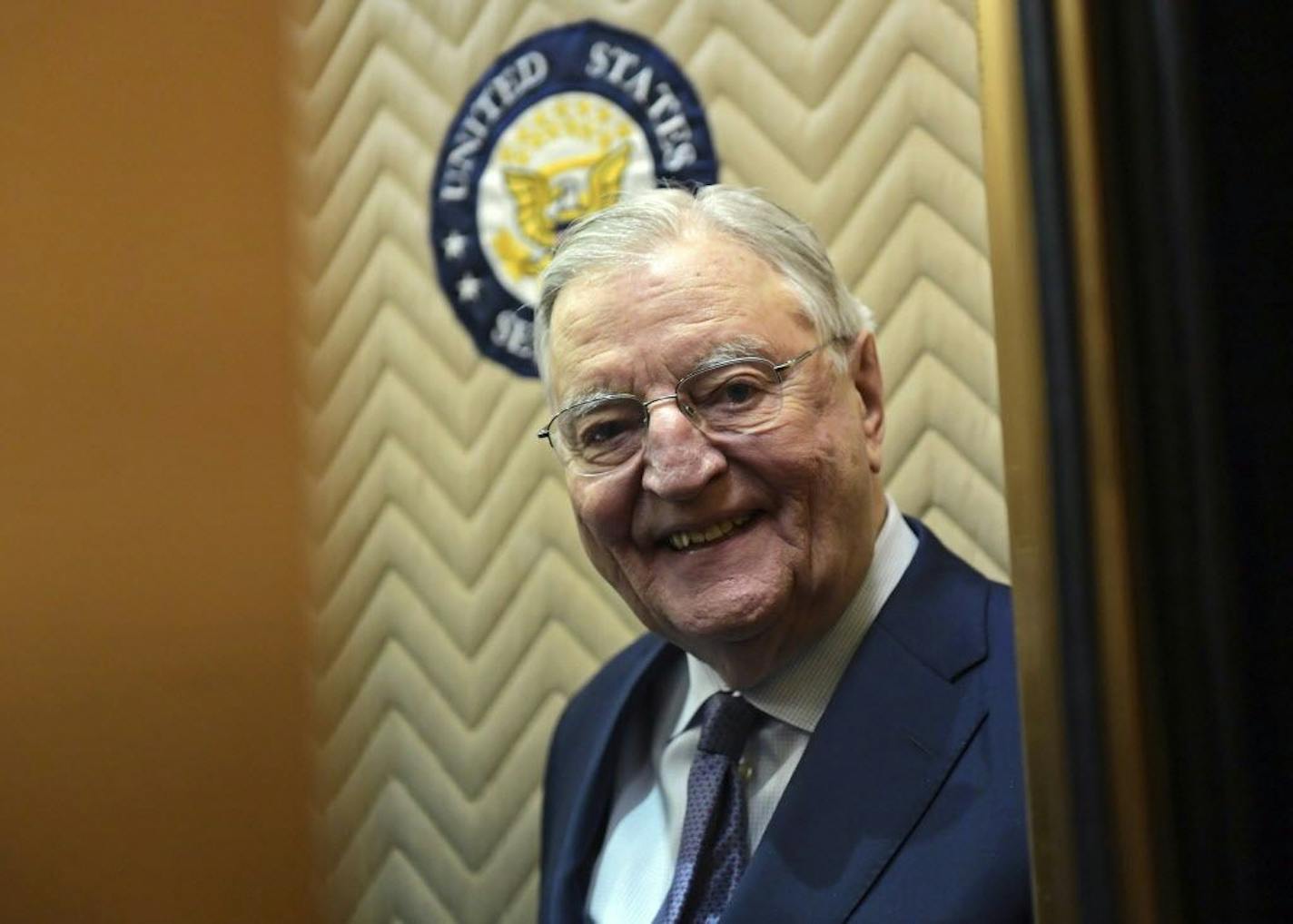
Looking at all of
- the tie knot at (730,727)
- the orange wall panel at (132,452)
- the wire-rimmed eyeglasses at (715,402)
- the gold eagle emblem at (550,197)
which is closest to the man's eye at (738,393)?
the wire-rimmed eyeglasses at (715,402)

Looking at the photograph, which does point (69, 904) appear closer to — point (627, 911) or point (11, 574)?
point (11, 574)

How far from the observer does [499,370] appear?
1.73 meters

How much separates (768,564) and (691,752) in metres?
0.27

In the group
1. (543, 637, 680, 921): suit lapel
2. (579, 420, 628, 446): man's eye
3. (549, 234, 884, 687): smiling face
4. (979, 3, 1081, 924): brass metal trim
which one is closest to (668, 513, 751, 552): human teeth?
(549, 234, 884, 687): smiling face

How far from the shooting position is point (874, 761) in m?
1.04

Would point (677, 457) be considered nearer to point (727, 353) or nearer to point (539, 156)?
point (727, 353)

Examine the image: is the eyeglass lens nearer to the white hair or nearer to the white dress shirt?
the white hair

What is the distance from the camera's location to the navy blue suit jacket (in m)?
0.96

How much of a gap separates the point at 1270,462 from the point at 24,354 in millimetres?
1122

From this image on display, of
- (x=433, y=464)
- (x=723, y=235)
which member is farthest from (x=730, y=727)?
(x=433, y=464)

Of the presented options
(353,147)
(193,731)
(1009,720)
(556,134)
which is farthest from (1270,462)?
(353,147)

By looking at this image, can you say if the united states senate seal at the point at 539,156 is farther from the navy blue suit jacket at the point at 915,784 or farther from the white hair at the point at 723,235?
the navy blue suit jacket at the point at 915,784

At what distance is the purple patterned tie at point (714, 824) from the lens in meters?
1.11

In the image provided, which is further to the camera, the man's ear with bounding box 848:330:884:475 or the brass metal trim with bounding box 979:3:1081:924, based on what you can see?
the man's ear with bounding box 848:330:884:475
